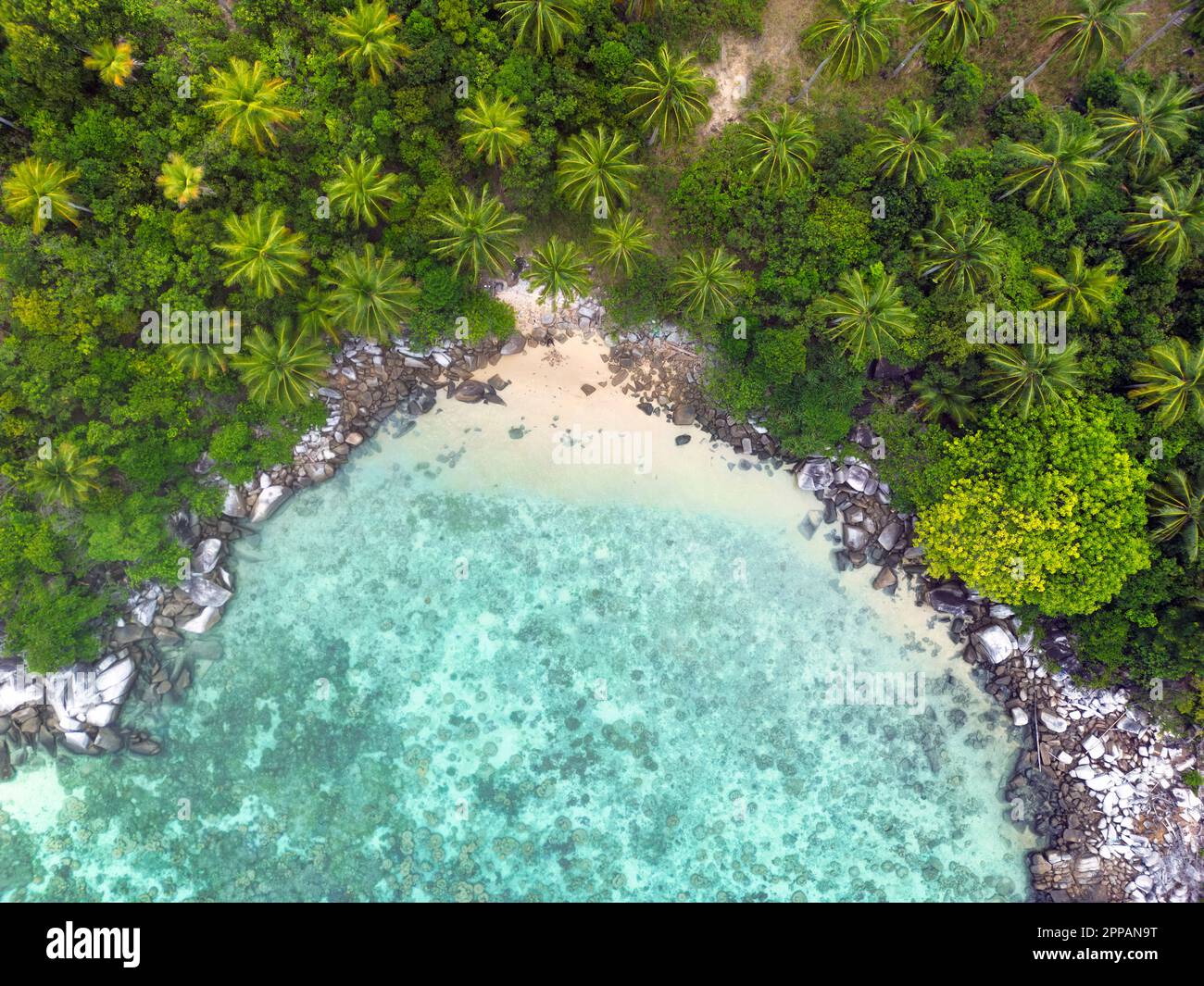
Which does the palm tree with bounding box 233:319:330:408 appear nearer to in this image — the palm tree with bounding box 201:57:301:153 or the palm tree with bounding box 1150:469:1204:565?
the palm tree with bounding box 201:57:301:153

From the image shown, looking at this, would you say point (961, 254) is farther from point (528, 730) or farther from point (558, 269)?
point (528, 730)

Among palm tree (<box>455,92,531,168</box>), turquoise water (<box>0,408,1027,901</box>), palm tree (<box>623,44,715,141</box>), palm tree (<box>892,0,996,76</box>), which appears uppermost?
palm tree (<box>892,0,996,76</box>)

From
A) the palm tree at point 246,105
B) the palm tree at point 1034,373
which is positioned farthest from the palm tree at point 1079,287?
the palm tree at point 246,105

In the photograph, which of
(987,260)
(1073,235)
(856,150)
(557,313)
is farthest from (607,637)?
(1073,235)

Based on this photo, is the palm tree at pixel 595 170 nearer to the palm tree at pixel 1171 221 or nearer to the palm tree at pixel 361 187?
the palm tree at pixel 361 187

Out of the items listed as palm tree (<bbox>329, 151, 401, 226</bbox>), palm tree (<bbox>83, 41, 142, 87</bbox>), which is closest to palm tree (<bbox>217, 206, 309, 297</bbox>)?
palm tree (<bbox>329, 151, 401, 226</bbox>)

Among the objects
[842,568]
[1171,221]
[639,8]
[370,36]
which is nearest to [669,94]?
[639,8]
